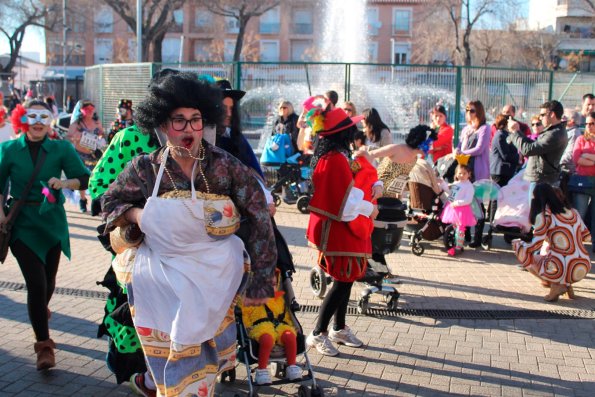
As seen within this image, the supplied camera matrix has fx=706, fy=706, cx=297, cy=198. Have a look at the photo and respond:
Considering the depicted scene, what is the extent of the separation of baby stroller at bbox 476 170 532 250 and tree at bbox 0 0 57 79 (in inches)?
1572

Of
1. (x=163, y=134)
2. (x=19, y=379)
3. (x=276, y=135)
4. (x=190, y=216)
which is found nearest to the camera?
(x=190, y=216)

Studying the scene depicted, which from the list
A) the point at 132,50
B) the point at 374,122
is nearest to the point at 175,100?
the point at 374,122

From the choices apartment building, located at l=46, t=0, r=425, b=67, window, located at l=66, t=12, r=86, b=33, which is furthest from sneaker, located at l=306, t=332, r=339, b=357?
apartment building, located at l=46, t=0, r=425, b=67

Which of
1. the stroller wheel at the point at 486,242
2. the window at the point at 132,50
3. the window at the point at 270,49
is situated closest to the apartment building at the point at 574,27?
the window at the point at 270,49

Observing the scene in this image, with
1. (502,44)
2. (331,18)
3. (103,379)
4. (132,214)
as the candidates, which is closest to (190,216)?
(132,214)

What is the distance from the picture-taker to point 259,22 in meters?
59.1

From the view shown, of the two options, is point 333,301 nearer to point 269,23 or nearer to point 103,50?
point 269,23

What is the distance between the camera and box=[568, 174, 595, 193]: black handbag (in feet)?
30.3

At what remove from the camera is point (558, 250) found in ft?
23.3

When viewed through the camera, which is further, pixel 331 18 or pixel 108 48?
pixel 108 48

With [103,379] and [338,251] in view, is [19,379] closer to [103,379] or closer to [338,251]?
[103,379]

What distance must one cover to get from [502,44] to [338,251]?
4350 centimetres

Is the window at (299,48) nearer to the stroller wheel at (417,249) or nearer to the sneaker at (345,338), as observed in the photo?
the stroller wheel at (417,249)

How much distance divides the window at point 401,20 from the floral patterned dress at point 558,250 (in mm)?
54309
